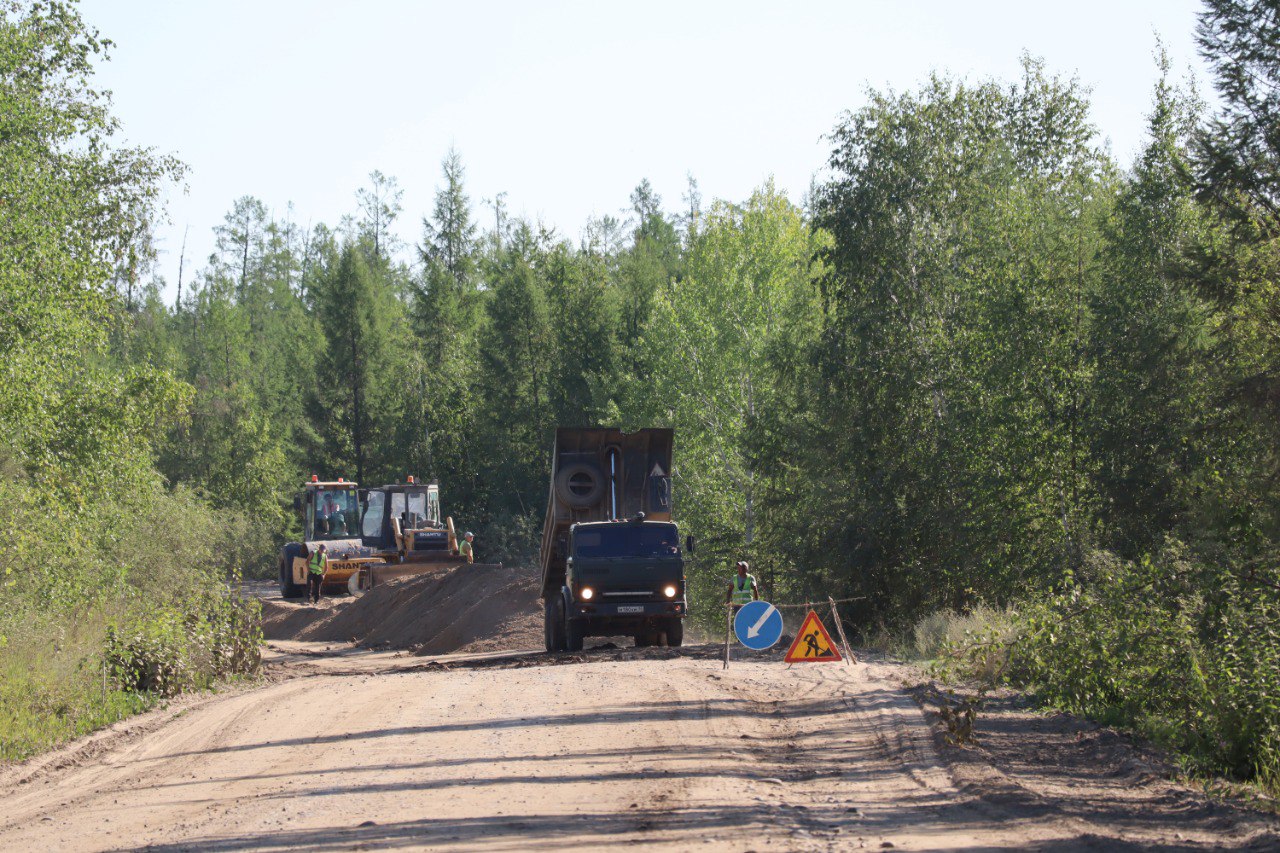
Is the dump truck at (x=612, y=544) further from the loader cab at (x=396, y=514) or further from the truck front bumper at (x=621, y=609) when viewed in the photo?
the loader cab at (x=396, y=514)

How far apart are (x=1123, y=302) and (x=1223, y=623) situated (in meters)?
13.2

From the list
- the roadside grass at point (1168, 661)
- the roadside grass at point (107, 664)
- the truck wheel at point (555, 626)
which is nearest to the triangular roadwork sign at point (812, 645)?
the roadside grass at point (1168, 661)

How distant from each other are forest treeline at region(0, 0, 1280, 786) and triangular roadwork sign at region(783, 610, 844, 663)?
2.38 m

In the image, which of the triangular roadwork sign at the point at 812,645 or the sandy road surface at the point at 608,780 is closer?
the sandy road surface at the point at 608,780

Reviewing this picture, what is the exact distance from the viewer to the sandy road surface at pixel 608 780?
834 centimetres

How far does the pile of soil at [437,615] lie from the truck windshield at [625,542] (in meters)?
6.46

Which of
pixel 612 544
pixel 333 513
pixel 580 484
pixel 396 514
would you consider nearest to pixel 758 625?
pixel 612 544

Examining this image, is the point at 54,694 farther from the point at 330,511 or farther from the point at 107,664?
the point at 330,511

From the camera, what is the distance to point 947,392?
2734 cm

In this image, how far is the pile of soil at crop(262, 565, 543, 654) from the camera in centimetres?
2912

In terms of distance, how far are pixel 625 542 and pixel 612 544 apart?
0.22 metres

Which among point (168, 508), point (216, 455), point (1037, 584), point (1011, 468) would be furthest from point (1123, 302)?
point (216, 455)

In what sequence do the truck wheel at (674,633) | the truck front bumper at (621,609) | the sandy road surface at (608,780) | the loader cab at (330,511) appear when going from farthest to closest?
the loader cab at (330,511), the truck wheel at (674,633), the truck front bumper at (621,609), the sandy road surface at (608,780)

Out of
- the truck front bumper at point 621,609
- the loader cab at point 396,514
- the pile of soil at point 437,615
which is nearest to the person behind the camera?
the truck front bumper at point 621,609
